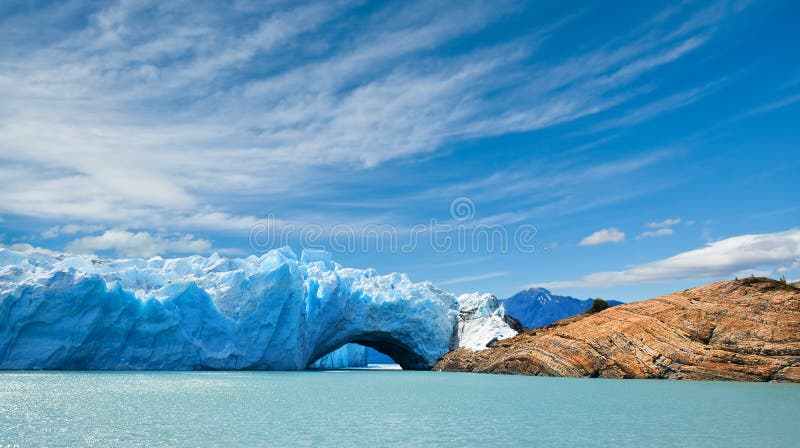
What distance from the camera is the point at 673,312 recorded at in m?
39.5

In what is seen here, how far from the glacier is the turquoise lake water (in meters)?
13.7

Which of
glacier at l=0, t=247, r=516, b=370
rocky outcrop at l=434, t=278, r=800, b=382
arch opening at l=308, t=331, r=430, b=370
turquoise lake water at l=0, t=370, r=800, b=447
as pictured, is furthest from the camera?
arch opening at l=308, t=331, r=430, b=370

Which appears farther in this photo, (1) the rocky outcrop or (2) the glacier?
(2) the glacier

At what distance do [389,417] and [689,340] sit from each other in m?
26.3

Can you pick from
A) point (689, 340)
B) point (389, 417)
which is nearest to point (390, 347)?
point (689, 340)

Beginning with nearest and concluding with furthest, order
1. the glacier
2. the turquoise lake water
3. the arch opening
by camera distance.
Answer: the turquoise lake water < the glacier < the arch opening

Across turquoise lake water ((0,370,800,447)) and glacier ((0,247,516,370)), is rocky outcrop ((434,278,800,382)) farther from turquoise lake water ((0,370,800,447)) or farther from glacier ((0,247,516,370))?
glacier ((0,247,516,370))

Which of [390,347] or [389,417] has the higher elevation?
[390,347]

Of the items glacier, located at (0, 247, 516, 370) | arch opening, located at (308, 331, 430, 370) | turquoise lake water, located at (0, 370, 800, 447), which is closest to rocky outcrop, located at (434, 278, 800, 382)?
turquoise lake water, located at (0, 370, 800, 447)

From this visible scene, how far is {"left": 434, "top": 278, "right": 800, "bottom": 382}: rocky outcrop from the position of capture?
112ft

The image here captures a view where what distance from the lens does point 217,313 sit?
151 ft

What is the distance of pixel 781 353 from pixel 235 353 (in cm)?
3651

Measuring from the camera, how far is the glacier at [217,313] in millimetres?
39344

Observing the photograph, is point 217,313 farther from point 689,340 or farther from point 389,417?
point 689,340
